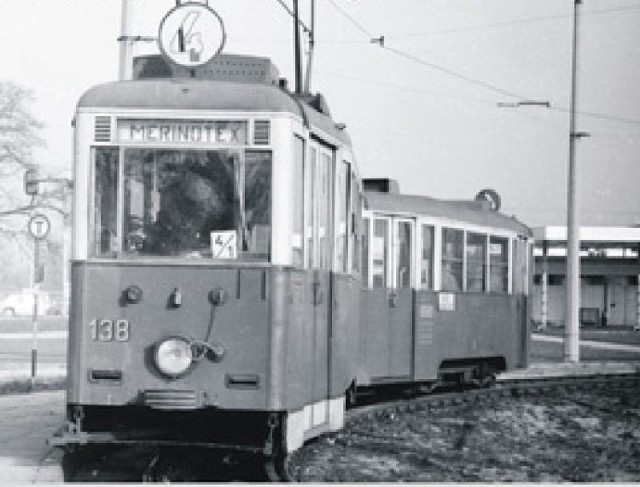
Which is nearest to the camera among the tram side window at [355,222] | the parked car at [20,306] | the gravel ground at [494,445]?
the gravel ground at [494,445]

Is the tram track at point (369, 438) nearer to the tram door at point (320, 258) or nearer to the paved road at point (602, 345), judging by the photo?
the tram door at point (320, 258)

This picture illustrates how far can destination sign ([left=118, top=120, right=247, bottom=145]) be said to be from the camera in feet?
29.6

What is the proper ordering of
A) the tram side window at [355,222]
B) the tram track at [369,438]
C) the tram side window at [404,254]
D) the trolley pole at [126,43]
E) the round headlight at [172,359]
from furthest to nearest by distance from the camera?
the trolley pole at [126,43] → the tram side window at [404,254] → the tram side window at [355,222] → the tram track at [369,438] → the round headlight at [172,359]

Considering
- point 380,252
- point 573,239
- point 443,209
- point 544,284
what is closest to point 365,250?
point 380,252

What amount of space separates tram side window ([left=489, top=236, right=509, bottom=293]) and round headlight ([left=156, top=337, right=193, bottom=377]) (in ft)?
31.3

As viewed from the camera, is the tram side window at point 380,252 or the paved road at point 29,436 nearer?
the paved road at point 29,436

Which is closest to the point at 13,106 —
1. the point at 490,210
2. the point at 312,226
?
the point at 490,210

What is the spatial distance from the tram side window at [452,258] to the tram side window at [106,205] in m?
7.97

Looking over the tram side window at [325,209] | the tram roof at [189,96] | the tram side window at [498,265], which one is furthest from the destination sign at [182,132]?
the tram side window at [498,265]

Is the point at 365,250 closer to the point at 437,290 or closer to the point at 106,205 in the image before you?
the point at 437,290

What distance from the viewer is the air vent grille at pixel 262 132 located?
9031mm

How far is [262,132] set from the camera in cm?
905

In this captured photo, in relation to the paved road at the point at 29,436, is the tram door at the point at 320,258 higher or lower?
higher

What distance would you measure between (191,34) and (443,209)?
7194mm
